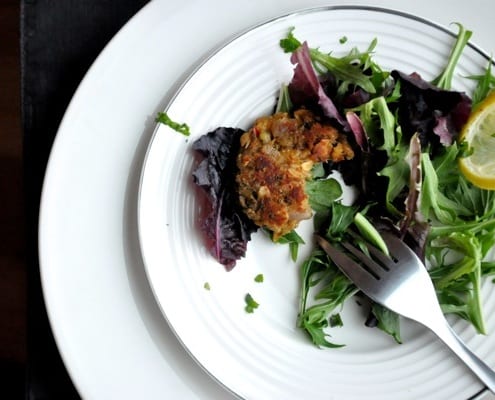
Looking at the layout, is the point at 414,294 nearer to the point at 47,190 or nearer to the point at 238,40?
the point at 238,40

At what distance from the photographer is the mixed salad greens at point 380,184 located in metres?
1.38

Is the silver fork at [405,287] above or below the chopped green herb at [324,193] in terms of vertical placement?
below

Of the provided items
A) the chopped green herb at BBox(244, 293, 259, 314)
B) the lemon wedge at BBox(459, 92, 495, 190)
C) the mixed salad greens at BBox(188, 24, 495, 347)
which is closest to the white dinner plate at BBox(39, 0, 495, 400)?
the chopped green herb at BBox(244, 293, 259, 314)

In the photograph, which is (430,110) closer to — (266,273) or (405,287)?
(405,287)

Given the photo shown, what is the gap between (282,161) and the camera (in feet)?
4.45

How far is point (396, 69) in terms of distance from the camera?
1459 millimetres

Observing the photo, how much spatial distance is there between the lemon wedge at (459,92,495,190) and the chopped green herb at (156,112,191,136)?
66cm

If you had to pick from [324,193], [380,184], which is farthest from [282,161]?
[380,184]

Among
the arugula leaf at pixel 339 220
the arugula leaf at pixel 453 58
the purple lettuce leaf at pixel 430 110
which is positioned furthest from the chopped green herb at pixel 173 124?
the arugula leaf at pixel 453 58

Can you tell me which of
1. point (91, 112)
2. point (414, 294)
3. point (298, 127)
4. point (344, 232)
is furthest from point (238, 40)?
point (414, 294)

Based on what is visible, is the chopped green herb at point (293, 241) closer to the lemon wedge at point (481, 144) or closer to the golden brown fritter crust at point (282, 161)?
the golden brown fritter crust at point (282, 161)

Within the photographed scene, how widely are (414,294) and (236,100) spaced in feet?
2.06

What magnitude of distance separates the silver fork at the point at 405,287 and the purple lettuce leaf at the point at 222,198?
246 mm

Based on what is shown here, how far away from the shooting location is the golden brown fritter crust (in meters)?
1.34
